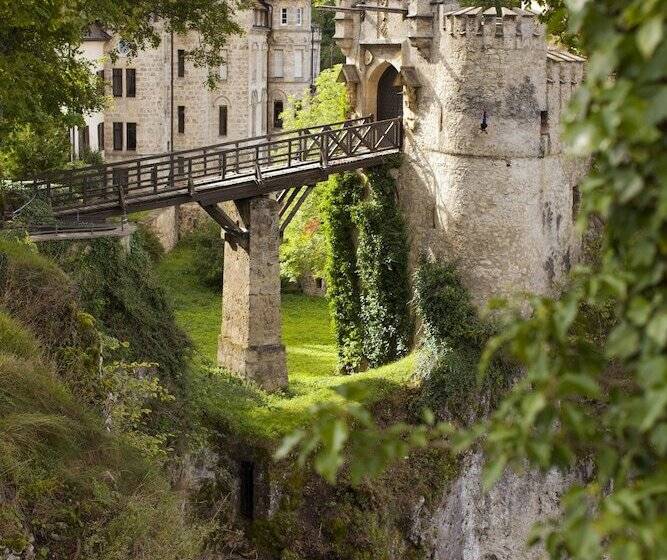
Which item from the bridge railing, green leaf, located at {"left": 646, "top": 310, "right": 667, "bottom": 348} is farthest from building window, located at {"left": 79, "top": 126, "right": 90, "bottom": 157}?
green leaf, located at {"left": 646, "top": 310, "right": 667, "bottom": 348}

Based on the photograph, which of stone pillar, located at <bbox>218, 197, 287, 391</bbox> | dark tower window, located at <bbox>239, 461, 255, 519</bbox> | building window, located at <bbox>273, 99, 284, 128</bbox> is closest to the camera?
dark tower window, located at <bbox>239, 461, 255, 519</bbox>

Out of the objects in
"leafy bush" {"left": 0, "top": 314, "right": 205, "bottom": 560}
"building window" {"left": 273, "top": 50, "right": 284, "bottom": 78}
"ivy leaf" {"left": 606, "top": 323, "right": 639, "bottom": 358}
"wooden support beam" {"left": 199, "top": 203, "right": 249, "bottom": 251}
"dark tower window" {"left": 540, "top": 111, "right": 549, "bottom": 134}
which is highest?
"building window" {"left": 273, "top": 50, "right": 284, "bottom": 78}

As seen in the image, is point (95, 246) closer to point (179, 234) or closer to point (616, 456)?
point (616, 456)

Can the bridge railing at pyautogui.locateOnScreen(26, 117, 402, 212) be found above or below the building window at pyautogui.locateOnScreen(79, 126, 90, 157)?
above

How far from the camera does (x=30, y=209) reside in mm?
20656

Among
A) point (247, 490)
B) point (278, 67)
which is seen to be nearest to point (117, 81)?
point (278, 67)

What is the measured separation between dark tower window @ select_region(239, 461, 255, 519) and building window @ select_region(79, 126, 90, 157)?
21.8 metres

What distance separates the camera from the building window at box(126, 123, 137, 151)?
1857 inches

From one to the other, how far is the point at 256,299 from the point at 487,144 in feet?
17.0

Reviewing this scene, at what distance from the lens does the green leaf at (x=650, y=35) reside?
173 inches

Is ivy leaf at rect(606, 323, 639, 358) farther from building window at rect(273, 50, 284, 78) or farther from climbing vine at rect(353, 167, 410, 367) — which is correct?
Result: building window at rect(273, 50, 284, 78)

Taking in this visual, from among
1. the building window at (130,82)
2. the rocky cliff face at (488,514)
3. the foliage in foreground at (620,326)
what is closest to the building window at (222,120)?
the building window at (130,82)

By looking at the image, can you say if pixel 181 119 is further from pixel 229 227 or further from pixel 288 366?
pixel 229 227

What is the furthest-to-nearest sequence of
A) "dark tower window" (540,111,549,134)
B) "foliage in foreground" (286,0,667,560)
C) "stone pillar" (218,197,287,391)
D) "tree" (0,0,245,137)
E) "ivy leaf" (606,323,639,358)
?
"stone pillar" (218,197,287,391), "dark tower window" (540,111,549,134), "tree" (0,0,245,137), "ivy leaf" (606,323,639,358), "foliage in foreground" (286,0,667,560)
